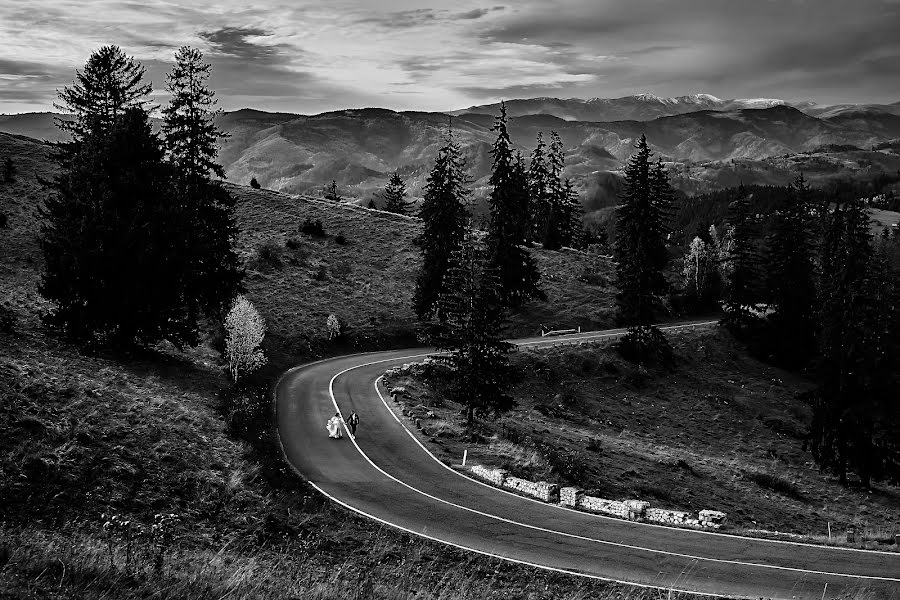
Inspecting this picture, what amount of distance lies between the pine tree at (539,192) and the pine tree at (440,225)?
2216 cm

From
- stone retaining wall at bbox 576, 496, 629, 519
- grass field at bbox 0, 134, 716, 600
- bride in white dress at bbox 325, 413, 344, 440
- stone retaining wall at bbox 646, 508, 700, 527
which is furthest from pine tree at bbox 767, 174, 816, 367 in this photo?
grass field at bbox 0, 134, 716, 600

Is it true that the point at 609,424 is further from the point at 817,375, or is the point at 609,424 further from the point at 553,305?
the point at 553,305

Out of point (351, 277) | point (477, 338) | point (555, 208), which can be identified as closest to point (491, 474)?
point (477, 338)

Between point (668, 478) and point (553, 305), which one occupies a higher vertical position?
point (553, 305)

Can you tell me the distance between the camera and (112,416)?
21234mm

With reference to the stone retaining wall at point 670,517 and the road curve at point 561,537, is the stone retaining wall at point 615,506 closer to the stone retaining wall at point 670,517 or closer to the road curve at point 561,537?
the stone retaining wall at point 670,517

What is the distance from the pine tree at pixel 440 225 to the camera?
52469 mm

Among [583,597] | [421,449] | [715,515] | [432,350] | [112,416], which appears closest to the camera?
[583,597]

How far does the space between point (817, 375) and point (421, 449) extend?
26.5 meters

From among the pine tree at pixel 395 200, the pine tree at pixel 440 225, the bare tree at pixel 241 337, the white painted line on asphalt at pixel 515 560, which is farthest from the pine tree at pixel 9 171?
the white painted line on asphalt at pixel 515 560

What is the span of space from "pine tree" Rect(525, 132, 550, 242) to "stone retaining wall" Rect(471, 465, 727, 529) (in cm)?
5312

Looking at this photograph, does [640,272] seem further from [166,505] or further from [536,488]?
[166,505]

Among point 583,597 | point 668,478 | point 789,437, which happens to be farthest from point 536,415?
point 583,597

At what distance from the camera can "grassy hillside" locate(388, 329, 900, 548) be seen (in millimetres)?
28172
